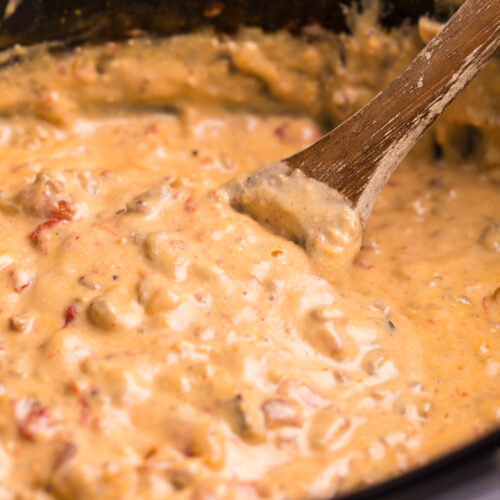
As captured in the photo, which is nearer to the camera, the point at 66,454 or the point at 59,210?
the point at 66,454

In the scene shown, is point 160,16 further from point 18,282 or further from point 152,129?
point 18,282

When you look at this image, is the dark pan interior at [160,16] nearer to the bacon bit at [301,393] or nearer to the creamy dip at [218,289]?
the creamy dip at [218,289]

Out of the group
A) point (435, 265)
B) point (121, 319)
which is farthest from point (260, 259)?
point (435, 265)

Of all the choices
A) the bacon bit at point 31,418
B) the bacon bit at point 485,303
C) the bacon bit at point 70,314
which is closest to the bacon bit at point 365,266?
the bacon bit at point 485,303

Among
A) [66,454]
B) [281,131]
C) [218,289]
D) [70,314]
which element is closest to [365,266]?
[218,289]

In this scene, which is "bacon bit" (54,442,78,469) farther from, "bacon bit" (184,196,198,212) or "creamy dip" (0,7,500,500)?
"bacon bit" (184,196,198,212)

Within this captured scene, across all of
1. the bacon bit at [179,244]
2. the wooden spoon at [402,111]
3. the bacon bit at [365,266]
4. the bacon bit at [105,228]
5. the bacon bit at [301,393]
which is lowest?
the bacon bit at [105,228]
